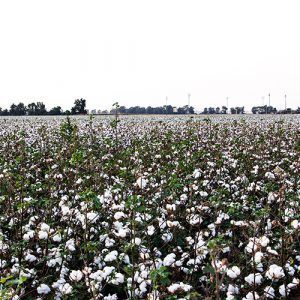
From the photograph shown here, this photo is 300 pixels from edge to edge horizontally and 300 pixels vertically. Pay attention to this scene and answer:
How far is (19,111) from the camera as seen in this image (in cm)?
6456

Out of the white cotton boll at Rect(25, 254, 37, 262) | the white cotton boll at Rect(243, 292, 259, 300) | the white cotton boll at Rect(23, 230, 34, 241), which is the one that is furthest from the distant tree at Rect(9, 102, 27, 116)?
the white cotton boll at Rect(243, 292, 259, 300)

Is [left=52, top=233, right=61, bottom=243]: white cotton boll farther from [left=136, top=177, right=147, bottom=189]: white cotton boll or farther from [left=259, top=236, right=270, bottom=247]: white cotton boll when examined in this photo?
[left=259, top=236, right=270, bottom=247]: white cotton boll

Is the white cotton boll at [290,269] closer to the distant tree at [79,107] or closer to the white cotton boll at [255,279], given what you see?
the white cotton boll at [255,279]

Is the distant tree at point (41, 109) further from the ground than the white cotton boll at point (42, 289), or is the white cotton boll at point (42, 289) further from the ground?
the distant tree at point (41, 109)

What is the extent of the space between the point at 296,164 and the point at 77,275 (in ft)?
19.0

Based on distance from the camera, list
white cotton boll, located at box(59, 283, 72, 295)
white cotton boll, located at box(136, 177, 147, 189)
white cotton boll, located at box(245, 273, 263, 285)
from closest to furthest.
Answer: white cotton boll, located at box(59, 283, 72, 295) < white cotton boll, located at box(245, 273, 263, 285) < white cotton boll, located at box(136, 177, 147, 189)

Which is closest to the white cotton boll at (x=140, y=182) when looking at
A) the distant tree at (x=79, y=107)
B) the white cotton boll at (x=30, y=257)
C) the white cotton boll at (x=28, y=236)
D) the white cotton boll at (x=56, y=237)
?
the white cotton boll at (x=56, y=237)

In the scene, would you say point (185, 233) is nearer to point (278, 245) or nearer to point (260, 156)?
point (278, 245)

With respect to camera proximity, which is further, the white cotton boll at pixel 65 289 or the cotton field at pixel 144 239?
the cotton field at pixel 144 239

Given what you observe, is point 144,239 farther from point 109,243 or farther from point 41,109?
point 41,109

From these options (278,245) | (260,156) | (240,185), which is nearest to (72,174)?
(240,185)

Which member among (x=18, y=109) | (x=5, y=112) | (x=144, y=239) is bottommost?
(x=144, y=239)

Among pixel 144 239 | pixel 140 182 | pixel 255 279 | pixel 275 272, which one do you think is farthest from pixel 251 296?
pixel 140 182

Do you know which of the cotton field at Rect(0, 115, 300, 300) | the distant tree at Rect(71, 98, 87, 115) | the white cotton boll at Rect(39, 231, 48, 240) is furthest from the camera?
the distant tree at Rect(71, 98, 87, 115)
